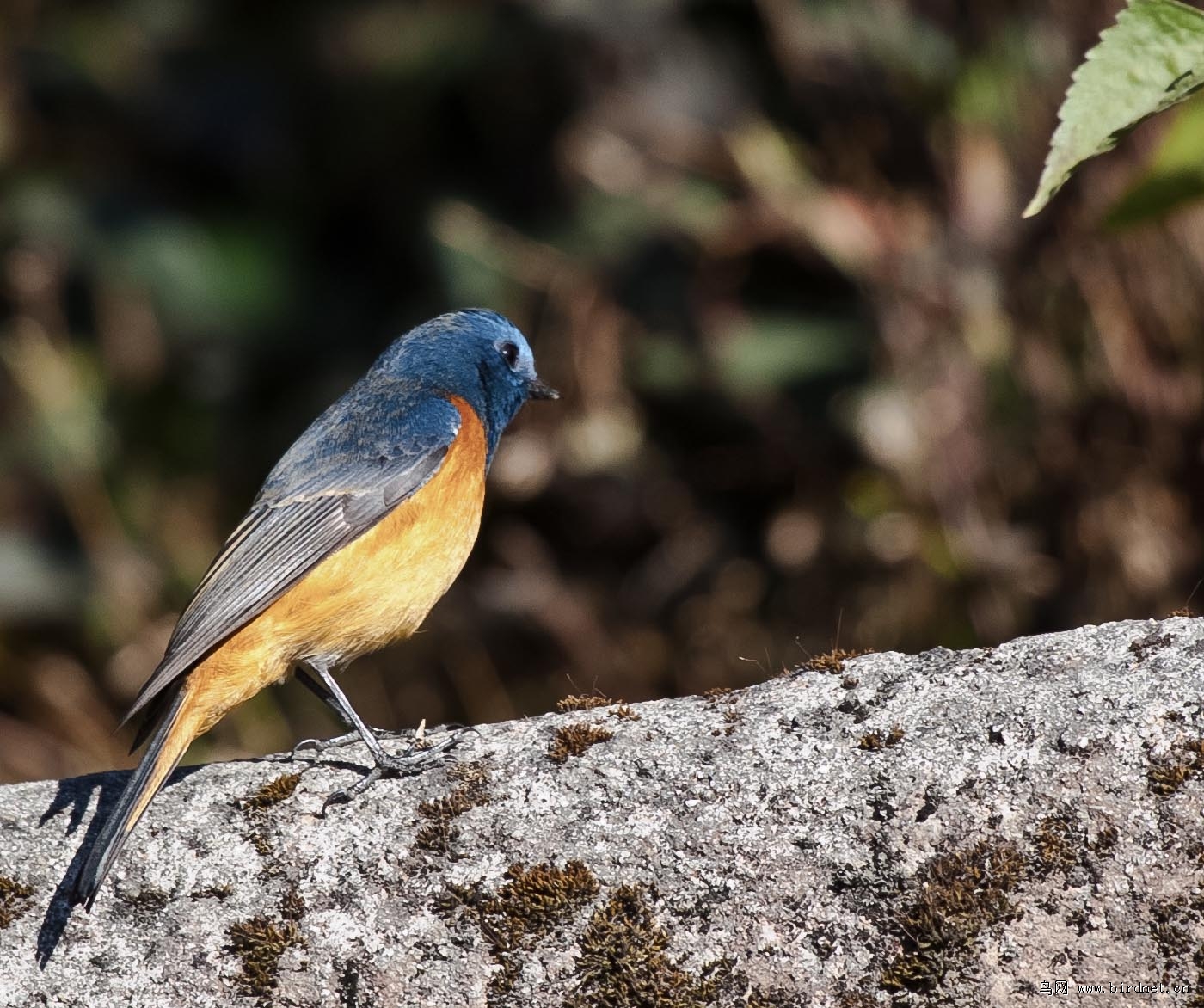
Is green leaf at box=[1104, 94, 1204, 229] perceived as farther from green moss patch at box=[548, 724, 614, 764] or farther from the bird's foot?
the bird's foot

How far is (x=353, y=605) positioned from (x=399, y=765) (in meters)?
0.93

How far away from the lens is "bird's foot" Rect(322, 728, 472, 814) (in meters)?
2.87

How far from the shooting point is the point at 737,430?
645 cm

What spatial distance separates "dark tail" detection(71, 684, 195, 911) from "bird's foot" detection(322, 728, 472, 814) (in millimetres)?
402

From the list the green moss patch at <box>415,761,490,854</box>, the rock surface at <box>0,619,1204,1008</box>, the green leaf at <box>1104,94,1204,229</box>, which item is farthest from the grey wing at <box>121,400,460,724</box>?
the green leaf at <box>1104,94,1204,229</box>

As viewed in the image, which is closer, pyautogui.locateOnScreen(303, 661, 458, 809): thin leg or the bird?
pyautogui.locateOnScreen(303, 661, 458, 809): thin leg

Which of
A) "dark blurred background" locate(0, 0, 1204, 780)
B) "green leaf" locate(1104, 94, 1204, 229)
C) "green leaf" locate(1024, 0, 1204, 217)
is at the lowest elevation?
"dark blurred background" locate(0, 0, 1204, 780)

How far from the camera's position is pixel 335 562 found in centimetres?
400

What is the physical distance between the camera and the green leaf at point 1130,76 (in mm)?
2002

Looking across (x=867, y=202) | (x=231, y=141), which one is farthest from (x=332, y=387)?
(x=867, y=202)

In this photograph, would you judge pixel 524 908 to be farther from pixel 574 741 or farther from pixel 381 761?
pixel 381 761

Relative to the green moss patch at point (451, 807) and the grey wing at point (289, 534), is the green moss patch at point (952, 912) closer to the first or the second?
the green moss patch at point (451, 807)

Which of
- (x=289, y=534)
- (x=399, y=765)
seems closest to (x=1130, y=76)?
(x=399, y=765)

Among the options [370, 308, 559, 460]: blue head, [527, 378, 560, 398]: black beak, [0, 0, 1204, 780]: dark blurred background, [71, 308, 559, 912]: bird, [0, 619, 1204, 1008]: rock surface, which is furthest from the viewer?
[0, 0, 1204, 780]: dark blurred background
